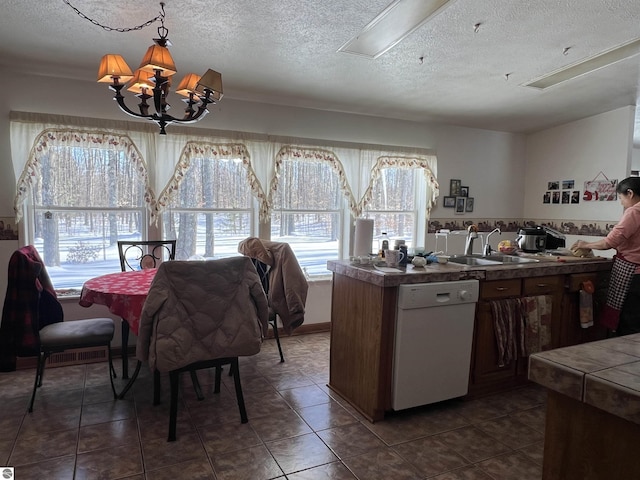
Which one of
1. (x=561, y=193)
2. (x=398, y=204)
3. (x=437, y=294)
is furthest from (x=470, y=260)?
(x=561, y=193)

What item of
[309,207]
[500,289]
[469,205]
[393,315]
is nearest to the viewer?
[393,315]

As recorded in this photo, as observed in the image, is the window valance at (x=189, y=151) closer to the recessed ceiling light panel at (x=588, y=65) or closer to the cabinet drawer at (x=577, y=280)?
the recessed ceiling light panel at (x=588, y=65)

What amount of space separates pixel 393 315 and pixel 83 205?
2.72 meters

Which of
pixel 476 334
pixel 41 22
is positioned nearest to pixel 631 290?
pixel 476 334

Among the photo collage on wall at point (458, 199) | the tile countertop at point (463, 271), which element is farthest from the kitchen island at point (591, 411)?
the photo collage on wall at point (458, 199)

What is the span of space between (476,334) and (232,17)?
8.33 ft

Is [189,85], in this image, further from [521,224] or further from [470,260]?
[521,224]

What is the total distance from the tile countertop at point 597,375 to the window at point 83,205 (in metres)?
3.38

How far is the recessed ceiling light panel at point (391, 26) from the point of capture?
7.91 feet

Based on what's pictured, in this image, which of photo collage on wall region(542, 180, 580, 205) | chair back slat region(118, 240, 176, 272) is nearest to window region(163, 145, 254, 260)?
chair back slat region(118, 240, 176, 272)

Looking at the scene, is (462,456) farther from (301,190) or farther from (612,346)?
(301,190)

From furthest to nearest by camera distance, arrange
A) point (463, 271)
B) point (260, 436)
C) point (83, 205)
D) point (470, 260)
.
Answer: point (83, 205) → point (470, 260) → point (463, 271) → point (260, 436)

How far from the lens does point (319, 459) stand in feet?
6.87

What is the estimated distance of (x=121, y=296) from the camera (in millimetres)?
2439
